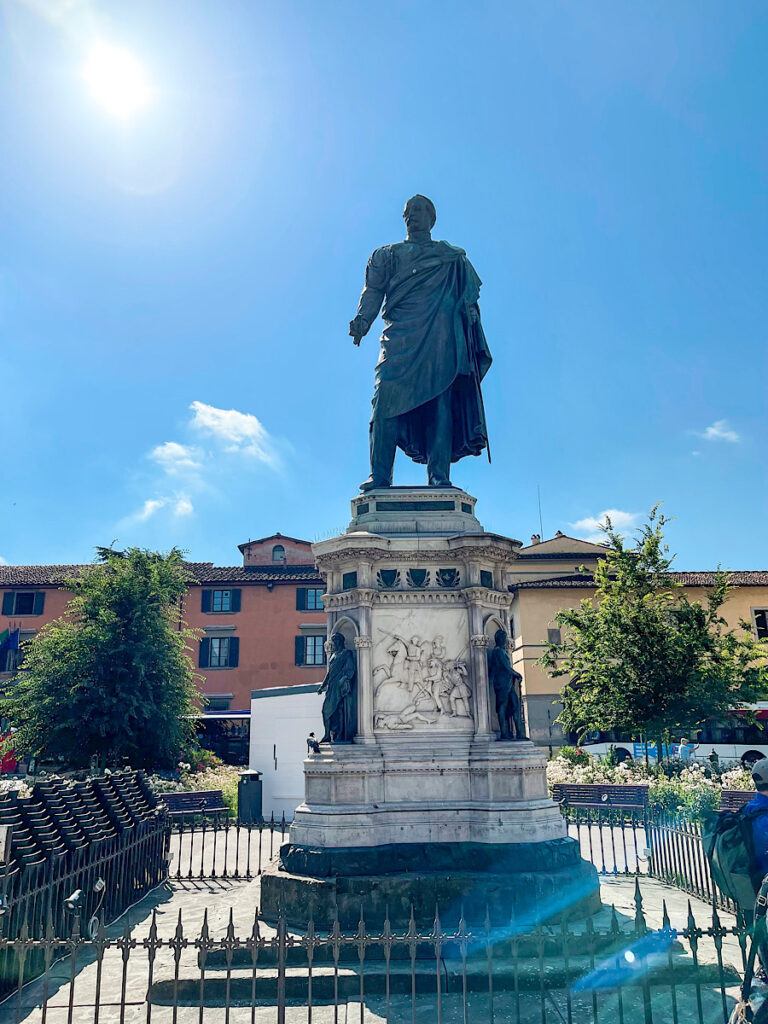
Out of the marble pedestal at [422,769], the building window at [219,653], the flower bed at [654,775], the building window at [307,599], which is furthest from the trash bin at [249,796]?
the building window at [307,599]

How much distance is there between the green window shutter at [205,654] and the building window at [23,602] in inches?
388

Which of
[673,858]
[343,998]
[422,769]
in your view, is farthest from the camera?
[673,858]

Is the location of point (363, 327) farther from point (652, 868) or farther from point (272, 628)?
point (272, 628)

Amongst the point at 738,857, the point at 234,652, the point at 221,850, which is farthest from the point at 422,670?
the point at 234,652

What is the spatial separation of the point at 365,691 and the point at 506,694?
4.93 ft

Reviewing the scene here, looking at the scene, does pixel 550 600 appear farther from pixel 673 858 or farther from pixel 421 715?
pixel 421 715

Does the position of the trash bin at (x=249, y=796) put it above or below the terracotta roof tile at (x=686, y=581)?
below

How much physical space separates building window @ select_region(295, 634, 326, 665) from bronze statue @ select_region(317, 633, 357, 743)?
34048 millimetres

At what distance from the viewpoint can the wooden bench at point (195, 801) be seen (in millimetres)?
18297

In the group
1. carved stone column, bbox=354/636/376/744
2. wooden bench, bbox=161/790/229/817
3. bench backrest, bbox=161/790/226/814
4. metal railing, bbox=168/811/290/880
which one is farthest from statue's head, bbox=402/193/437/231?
bench backrest, bbox=161/790/226/814

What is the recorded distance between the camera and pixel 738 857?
434 cm

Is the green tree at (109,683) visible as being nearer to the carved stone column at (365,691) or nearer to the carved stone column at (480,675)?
the carved stone column at (365,691)

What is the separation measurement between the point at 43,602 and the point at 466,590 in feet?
134

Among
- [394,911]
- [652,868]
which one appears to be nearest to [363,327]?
[394,911]
